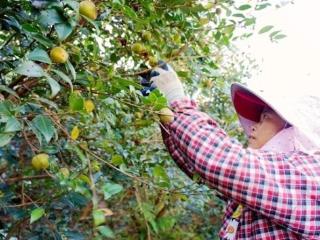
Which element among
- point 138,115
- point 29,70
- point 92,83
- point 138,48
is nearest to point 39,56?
point 29,70

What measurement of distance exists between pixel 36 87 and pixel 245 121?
57 cm

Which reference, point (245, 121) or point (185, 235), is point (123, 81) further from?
point (185, 235)

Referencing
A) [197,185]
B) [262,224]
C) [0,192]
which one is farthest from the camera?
[0,192]

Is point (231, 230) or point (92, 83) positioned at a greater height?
point (92, 83)

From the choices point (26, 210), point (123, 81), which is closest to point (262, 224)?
point (123, 81)

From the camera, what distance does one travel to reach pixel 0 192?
1337 mm

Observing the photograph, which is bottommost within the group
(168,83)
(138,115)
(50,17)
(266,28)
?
(138,115)

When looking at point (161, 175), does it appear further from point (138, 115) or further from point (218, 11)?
point (218, 11)

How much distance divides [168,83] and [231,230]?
380 mm

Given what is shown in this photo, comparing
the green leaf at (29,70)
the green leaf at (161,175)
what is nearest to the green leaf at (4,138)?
the green leaf at (29,70)

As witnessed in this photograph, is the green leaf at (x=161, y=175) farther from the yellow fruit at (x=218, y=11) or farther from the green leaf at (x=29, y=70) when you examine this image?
the yellow fruit at (x=218, y=11)

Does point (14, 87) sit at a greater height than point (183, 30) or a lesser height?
lesser

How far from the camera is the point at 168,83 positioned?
117cm

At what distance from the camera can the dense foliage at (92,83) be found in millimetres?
806
